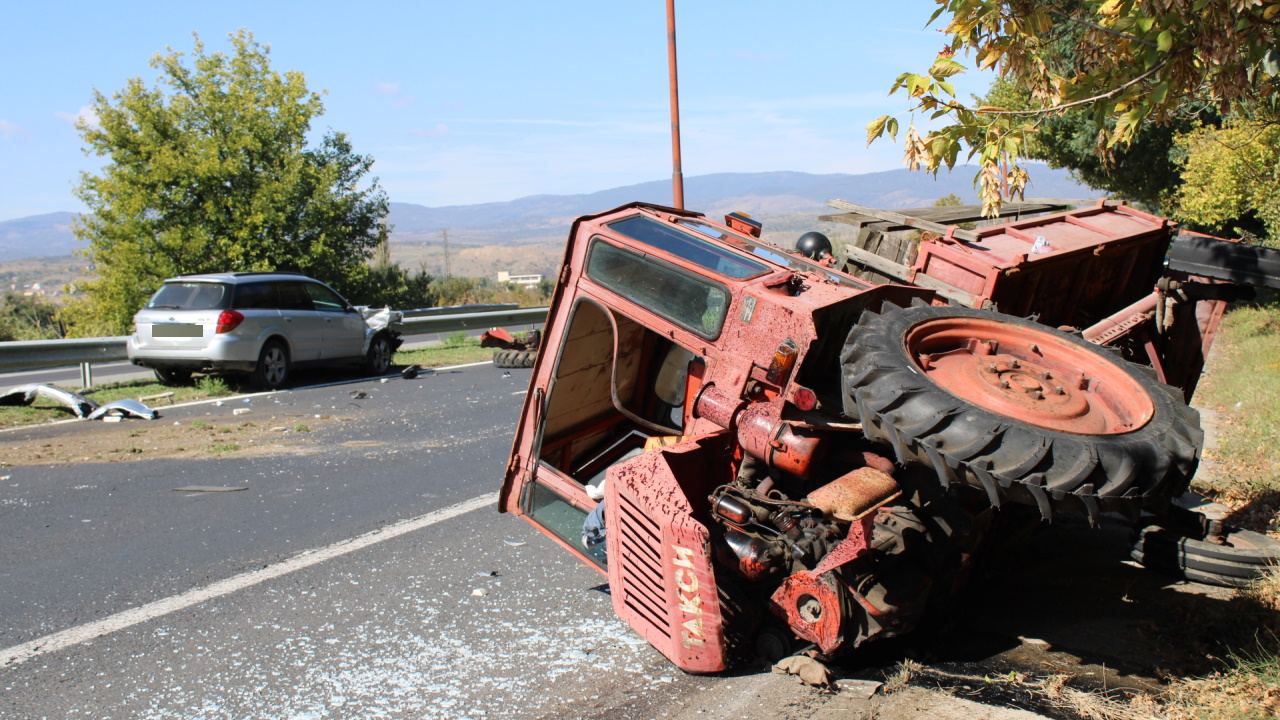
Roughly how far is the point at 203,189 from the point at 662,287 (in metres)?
20.7

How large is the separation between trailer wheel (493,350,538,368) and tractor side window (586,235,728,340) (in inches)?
368

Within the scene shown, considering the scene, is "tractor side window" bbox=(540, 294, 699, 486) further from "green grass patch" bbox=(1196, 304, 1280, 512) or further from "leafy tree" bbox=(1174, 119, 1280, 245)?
"leafy tree" bbox=(1174, 119, 1280, 245)

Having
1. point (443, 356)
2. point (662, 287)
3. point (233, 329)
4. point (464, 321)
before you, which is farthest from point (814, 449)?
point (464, 321)

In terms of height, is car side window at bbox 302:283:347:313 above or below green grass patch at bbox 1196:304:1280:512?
above

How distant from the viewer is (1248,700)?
3213 mm

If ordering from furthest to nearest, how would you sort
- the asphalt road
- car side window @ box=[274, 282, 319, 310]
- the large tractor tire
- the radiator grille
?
car side window @ box=[274, 282, 319, 310] → the radiator grille → the asphalt road → the large tractor tire

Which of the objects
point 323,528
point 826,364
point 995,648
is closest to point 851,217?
point 826,364

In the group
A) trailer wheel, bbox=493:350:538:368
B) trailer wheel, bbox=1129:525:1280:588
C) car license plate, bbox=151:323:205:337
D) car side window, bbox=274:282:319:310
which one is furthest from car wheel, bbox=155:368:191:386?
trailer wheel, bbox=1129:525:1280:588

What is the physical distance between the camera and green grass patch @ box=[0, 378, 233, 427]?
9172 millimetres

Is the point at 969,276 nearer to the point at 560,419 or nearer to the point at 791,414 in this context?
the point at 791,414

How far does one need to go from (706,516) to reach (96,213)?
73.3 feet

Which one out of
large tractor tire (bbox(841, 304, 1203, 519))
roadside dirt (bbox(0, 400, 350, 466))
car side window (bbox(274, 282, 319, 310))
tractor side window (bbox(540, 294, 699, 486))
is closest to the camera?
large tractor tire (bbox(841, 304, 1203, 519))

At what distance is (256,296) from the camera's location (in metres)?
12.1

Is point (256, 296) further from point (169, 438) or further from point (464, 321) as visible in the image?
point (464, 321)
